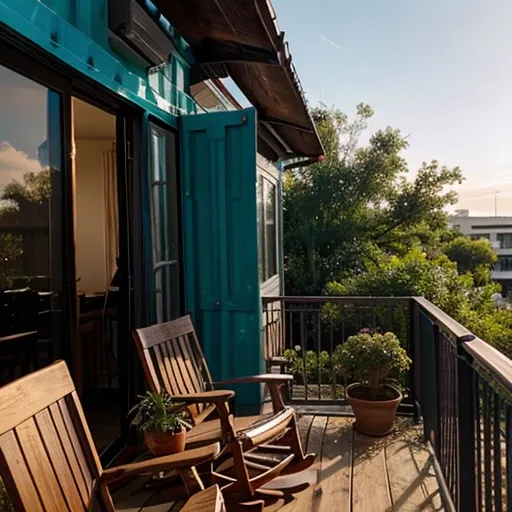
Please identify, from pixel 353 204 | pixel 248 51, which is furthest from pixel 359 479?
pixel 353 204

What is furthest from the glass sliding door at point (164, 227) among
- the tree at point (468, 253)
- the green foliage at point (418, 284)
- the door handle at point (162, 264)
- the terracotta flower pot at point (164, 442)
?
the tree at point (468, 253)

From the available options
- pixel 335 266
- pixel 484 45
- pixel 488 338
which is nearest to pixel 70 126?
pixel 488 338

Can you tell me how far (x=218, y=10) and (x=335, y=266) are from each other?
9.47 metres

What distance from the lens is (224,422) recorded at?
2182 millimetres

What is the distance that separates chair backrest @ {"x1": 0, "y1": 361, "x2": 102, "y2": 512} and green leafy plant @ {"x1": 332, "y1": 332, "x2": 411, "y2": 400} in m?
1.92

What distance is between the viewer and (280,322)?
15.1ft

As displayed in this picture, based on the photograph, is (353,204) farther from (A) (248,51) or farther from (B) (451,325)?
(B) (451,325)

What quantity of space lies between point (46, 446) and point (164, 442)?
71cm

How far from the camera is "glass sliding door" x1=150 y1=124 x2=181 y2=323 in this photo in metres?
2.98

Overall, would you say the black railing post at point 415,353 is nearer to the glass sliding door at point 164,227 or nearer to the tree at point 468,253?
the glass sliding door at point 164,227

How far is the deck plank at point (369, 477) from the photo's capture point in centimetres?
230

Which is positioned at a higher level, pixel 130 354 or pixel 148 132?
pixel 148 132

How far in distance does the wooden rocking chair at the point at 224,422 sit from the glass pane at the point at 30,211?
20.1 inches

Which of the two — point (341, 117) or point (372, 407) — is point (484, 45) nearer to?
point (341, 117)
